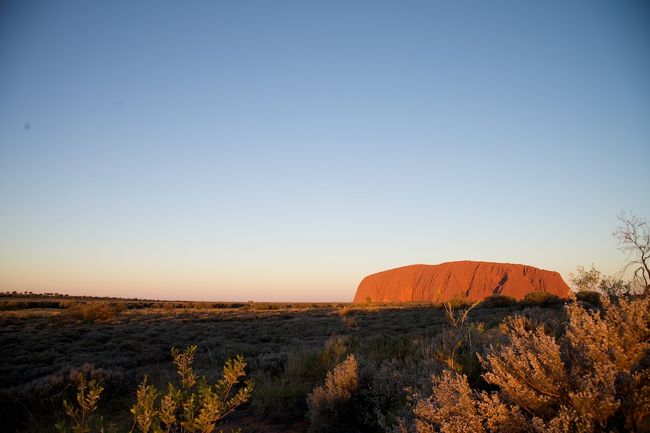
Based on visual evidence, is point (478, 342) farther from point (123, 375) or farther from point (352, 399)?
point (123, 375)

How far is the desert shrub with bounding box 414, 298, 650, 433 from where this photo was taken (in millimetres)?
2270

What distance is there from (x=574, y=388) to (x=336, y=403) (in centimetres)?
323

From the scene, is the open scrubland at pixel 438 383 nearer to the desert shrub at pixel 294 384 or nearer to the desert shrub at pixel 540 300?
the desert shrub at pixel 294 384

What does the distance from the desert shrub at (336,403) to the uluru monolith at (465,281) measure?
6703 centimetres

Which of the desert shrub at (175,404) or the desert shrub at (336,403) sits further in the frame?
the desert shrub at (336,403)

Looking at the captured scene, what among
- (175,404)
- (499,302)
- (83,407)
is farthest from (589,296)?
(83,407)

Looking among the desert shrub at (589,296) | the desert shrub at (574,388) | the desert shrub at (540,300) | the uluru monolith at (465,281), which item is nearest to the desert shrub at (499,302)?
the desert shrub at (540,300)

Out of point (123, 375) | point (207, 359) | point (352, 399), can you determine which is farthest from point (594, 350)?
point (207, 359)

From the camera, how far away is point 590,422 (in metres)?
2.27

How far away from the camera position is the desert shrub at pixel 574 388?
227 cm

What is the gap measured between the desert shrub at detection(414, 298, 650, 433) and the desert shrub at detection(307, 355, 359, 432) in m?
2.27

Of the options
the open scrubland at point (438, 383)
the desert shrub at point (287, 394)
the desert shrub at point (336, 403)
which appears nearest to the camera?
the open scrubland at point (438, 383)

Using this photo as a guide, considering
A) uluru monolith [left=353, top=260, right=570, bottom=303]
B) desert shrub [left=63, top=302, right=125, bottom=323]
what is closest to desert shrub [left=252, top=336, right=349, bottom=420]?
desert shrub [left=63, top=302, right=125, bottom=323]

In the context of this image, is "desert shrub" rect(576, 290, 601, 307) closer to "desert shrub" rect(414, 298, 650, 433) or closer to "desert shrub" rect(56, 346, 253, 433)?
"desert shrub" rect(414, 298, 650, 433)
